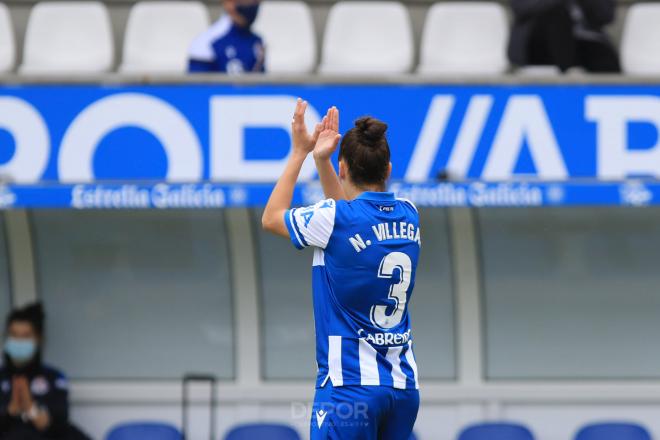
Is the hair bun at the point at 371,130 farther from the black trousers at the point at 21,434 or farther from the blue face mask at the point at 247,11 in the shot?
the black trousers at the point at 21,434

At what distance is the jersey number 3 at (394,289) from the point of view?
12.2ft

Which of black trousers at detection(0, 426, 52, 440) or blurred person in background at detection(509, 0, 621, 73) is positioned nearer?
black trousers at detection(0, 426, 52, 440)

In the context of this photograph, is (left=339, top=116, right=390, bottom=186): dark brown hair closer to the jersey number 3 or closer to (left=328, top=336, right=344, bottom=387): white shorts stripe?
the jersey number 3

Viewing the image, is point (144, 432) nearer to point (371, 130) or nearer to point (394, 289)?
point (394, 289)

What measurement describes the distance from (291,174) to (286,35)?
4.82m

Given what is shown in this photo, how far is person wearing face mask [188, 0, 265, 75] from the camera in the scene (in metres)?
6.79

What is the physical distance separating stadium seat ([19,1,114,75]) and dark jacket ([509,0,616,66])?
274 centimetres

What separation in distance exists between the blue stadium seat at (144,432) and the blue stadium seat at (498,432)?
1.71m

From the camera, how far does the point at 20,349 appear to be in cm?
715

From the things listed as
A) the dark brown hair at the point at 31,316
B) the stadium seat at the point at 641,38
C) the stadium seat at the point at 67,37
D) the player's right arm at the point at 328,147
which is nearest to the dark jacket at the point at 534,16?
the stadium seat at the point at 641,38

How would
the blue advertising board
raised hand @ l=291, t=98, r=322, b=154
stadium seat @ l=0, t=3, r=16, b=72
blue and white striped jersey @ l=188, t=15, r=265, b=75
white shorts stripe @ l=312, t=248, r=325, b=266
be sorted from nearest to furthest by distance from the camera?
raised hand @ l=291, t=98, r=322, b=154
white shorts stripe @ l=312, t=248, r=325, b=266
the blue advertising board
blue and white striped jersey @ l=188, t=15, r=265, b=75
stadium seat @ l=0, t=3, r=16, b=72

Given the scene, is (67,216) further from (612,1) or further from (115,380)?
(612,1)

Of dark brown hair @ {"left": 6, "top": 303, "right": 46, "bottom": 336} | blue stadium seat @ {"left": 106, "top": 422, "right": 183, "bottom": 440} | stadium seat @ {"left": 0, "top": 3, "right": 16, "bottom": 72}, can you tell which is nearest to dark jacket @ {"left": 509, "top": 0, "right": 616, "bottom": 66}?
blue stadium seat @ {"left": 106, "top": 422, "right": 183, "bottom": 440}

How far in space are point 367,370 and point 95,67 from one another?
5.09 m
